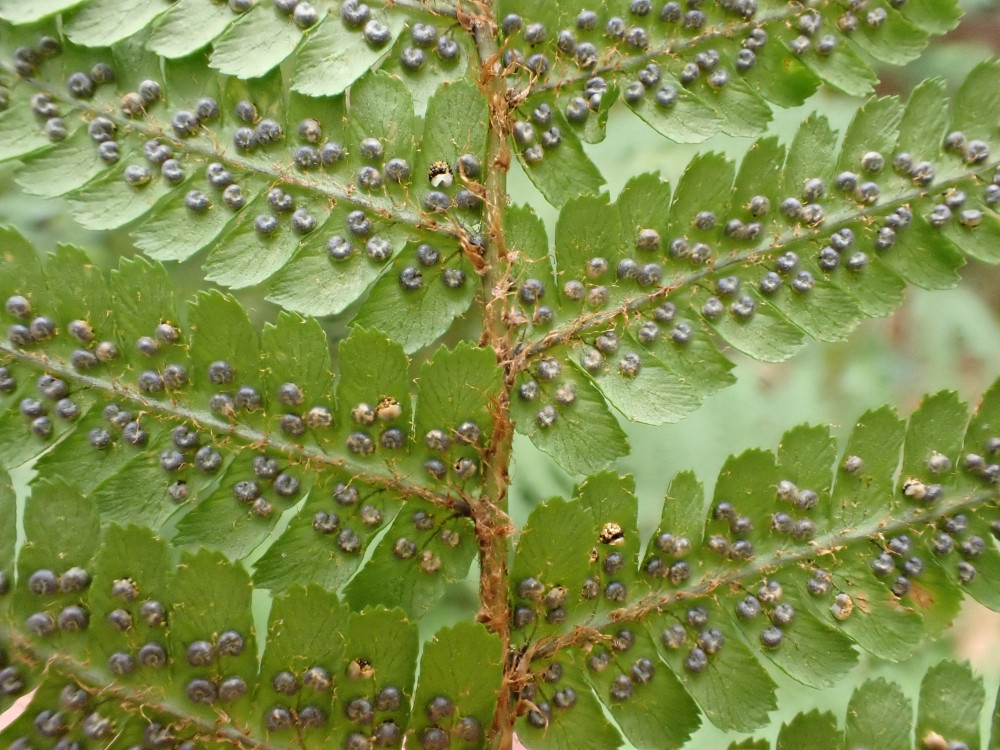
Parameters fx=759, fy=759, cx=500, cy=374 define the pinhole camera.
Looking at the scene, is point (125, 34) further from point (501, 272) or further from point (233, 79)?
point (501, 272)

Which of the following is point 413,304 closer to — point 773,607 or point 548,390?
point 548,390

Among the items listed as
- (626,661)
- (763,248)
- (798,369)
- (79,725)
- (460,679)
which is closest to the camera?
(79,725)

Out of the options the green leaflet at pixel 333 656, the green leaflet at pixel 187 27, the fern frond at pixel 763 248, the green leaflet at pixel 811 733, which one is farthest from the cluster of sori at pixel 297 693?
the green leaflet at pixel 187 27

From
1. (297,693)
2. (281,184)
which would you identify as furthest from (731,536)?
(281,184)

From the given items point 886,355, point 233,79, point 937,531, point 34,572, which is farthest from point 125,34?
point 886,355

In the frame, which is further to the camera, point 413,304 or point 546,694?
point 413,304

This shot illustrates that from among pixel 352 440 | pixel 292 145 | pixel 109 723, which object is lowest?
pixel 109 723

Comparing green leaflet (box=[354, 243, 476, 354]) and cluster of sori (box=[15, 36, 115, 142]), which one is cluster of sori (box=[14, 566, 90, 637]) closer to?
green leaflet (box=[354, 243, 476, 354])
